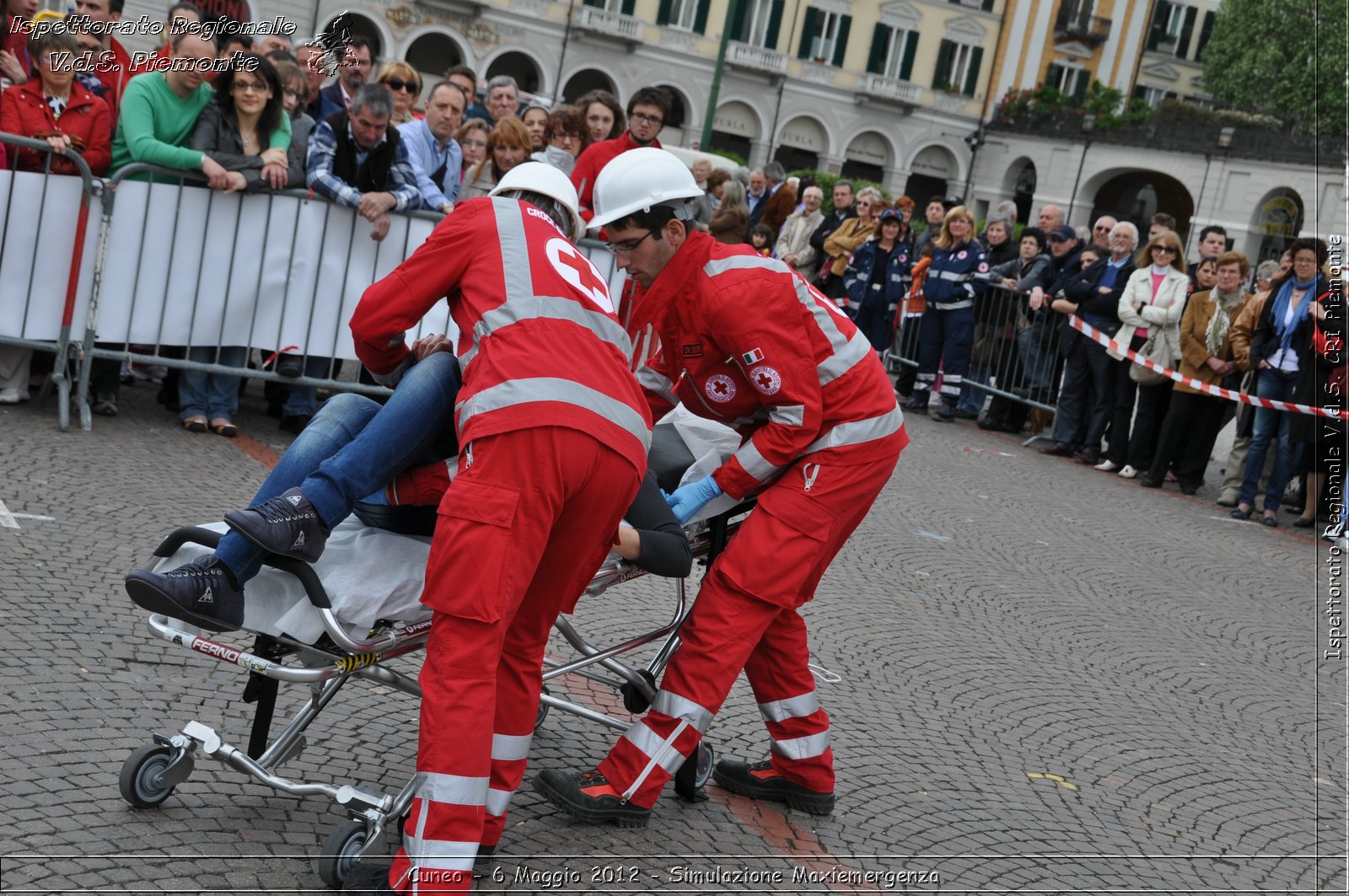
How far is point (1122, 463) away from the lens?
1248 cm

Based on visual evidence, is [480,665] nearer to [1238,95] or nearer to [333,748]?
[333,748]

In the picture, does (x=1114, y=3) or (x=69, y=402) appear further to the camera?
Answer: (x=1114, y=3)

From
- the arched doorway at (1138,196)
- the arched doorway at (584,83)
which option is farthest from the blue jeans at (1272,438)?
the arched doorway at (584,83)

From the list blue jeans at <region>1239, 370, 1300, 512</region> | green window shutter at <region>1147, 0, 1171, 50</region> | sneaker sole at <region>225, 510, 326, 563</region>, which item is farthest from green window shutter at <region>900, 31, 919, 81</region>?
sneaker sole at <region>225, 510, 326, 563</region>

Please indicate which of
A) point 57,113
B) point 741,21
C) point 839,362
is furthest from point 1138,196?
point 839,362

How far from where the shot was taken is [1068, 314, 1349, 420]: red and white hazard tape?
10773mm

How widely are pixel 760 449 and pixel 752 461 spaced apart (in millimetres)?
46

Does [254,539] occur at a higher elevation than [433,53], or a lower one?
lower

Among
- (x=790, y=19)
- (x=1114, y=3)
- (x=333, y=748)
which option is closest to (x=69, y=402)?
(x=333, y=748)

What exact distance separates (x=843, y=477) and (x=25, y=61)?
6554 millimetres

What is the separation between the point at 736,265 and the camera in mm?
4047

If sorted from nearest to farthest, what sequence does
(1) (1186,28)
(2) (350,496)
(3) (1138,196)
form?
(2) (350,496) → (3) (1138,196) → (1) (1186,28)

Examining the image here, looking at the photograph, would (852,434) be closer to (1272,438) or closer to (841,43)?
(1272,438)

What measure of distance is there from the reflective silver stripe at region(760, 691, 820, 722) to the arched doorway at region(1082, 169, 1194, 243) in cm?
5509
